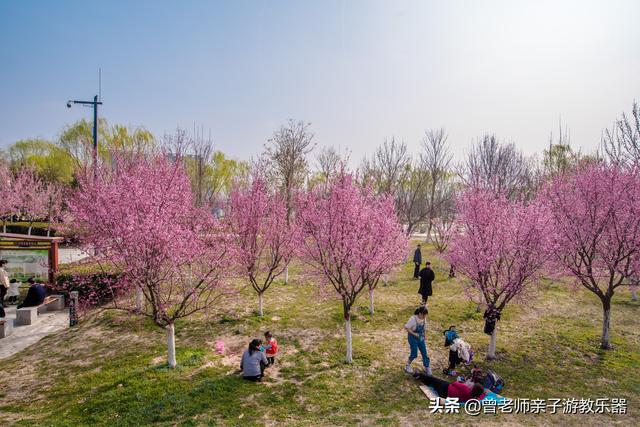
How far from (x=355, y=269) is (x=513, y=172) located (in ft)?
75.4

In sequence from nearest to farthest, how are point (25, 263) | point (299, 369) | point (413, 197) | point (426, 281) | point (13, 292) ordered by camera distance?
1. point (299, 369)
2. point (13, 292)
3. point (426, 281)
4. point (25, 263)
5. point (413, 197)

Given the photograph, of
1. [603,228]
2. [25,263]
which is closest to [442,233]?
[603,228]

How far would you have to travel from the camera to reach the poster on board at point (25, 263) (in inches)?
556

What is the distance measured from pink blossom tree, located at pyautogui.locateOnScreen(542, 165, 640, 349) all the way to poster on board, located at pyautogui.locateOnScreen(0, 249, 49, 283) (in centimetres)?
1841

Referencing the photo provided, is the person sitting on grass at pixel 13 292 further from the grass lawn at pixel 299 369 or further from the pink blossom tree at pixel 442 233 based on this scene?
the pink blossom tree at pixel 442 233

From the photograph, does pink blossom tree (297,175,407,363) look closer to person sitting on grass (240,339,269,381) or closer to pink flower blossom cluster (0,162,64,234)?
person sitting on grass (240,339,269,381)

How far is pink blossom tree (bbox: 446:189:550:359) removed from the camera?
30.0 feet

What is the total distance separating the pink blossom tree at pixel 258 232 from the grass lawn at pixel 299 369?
5.32 ft

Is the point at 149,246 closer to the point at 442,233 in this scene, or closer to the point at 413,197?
the point at 442,233

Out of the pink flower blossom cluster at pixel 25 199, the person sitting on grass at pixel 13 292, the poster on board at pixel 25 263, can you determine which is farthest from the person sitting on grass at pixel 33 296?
the pink flower blossom cluster at pixel 25 199

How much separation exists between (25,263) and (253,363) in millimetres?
12398

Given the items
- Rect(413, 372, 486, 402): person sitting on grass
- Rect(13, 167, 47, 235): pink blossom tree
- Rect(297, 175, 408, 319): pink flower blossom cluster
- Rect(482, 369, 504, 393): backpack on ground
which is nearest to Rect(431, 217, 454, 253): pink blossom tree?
Rect(297, 175, 408, 319): pink flower blossom cluster

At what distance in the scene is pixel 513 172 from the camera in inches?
1066

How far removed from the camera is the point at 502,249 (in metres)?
9.34
